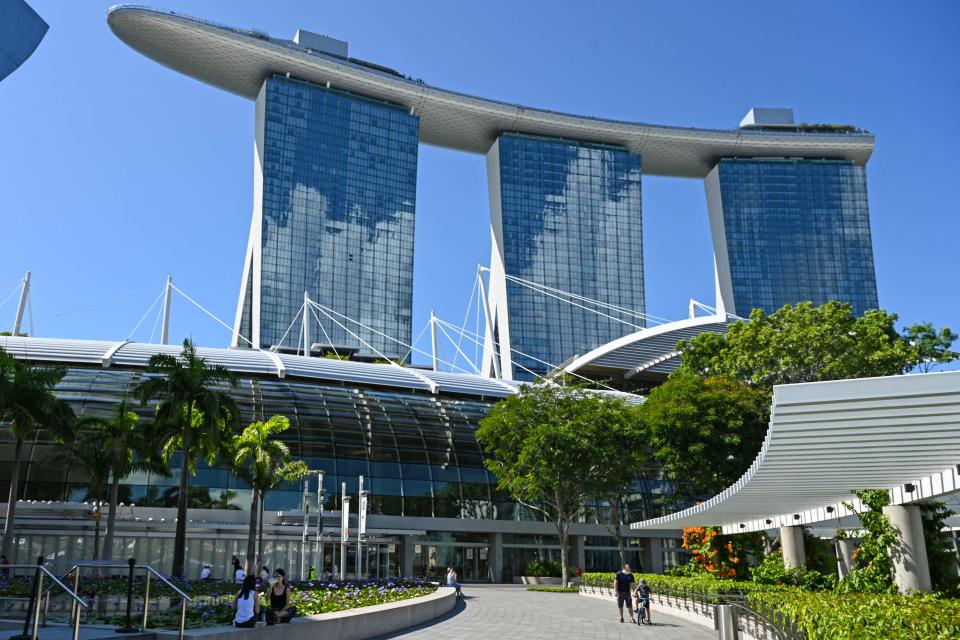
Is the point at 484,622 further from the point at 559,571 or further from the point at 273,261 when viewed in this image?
the point at 273,261

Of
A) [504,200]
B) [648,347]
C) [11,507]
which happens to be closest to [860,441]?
[11,507]

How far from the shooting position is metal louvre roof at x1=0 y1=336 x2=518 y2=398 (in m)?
52.8

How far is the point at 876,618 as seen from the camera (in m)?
12.6

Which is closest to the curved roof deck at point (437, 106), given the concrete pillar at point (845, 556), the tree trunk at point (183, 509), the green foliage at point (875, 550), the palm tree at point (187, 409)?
the palm tree at point (187, 409)

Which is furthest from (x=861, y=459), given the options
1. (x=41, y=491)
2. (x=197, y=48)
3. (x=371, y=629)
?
(x=197, y=48)

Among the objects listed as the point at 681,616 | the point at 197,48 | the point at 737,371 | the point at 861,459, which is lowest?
the point at 681,616

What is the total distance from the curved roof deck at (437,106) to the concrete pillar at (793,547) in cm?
12445

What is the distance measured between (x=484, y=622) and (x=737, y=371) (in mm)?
35720

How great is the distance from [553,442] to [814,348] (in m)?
19.0

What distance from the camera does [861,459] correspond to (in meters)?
18.6

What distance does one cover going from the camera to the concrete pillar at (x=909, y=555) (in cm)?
2130

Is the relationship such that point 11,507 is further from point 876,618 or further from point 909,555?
point 876,618

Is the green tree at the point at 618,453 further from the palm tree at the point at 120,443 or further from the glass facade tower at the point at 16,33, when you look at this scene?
the glass facade tower at the point at 16,33

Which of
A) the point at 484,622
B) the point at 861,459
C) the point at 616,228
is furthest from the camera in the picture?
the point at 616,228
